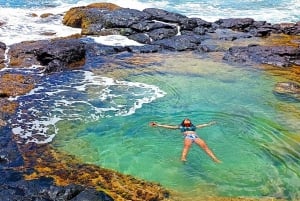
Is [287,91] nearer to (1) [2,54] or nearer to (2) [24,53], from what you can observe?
(2) [24,53]

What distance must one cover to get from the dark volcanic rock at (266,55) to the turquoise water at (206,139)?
2.87 metres

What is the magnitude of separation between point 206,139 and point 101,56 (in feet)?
35.3

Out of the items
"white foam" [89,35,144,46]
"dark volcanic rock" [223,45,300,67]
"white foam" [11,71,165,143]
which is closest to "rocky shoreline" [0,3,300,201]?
"dark volcanic rock" [223,45,300,67]

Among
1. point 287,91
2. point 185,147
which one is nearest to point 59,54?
point 185,147

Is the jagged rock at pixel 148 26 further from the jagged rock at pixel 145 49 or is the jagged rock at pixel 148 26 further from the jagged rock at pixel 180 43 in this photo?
the jagged rock at pixel 145 49

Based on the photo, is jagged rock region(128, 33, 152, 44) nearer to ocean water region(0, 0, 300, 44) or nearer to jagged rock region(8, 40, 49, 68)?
ocean water region(0, 0, 300, 44)

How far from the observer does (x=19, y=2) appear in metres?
37.7

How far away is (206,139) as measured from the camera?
14023 mm

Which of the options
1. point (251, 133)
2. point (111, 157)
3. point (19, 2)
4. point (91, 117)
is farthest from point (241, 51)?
point (19, 2)

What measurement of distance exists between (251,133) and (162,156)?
3.52 metres

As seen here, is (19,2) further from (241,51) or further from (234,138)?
(234,138)

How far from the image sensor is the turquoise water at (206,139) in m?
11.7

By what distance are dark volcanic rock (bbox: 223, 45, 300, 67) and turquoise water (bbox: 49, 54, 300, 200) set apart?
9.42 ft

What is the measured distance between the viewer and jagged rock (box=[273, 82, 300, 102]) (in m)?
17.4
